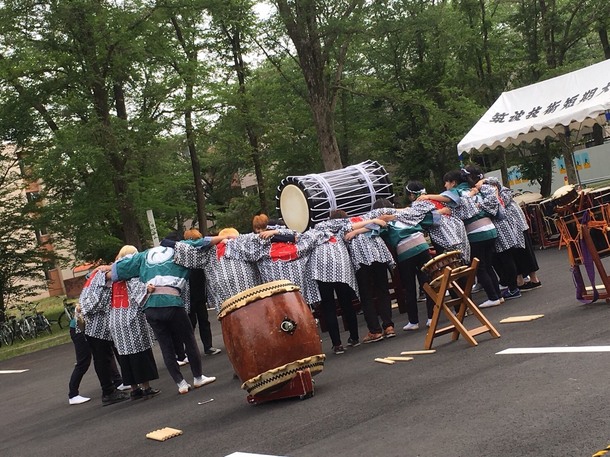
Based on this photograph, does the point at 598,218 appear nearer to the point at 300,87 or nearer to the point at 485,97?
the point at 485,97

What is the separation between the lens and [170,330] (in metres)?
8.02

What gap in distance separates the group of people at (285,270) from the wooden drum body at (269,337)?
4.66ft

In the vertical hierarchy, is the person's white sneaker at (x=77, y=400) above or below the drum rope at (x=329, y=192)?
below

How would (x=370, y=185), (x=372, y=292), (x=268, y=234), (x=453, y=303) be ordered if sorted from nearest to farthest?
1. (x=453, y=303)
2. (x=268, y=234)
3. (x=372, y=292)
4. (x=370, y=185)

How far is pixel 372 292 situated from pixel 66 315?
1466cm

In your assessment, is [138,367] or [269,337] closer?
[269,337]

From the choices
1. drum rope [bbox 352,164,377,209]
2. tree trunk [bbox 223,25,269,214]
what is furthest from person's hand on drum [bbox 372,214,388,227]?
tree trunk [bbox 223,25,269,214]

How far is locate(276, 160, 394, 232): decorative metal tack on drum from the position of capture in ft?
38.7

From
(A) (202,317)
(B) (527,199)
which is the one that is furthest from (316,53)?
(A) (202,317)

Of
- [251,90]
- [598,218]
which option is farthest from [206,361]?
[251,90]

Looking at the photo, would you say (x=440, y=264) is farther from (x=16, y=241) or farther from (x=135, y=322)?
(x=16, y=241)

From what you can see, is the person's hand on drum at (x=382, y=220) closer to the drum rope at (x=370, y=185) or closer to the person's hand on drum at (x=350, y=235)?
the person's hand on drum at (x=350, y=235)

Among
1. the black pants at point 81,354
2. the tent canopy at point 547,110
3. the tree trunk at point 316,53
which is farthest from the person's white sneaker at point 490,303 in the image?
the tree trunk at point 316,53

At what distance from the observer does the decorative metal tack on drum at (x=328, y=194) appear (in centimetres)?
1180
